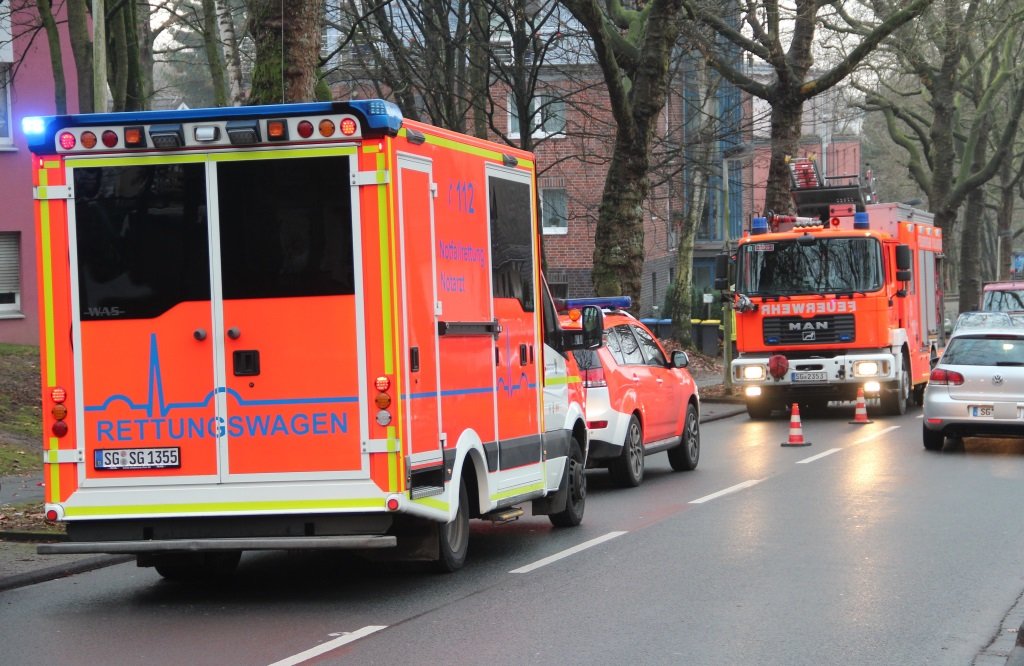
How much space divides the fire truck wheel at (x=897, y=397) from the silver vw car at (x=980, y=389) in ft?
19.8

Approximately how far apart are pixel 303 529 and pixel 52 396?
171cm

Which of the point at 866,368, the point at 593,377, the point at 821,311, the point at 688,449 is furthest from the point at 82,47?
the point at 866,368

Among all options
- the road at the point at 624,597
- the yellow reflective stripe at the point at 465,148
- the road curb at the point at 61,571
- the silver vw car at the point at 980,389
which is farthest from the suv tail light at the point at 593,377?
the silver vw car at the point at 980,389

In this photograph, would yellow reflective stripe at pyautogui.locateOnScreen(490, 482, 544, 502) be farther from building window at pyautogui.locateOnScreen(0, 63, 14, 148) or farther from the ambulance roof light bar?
building window at pyautogui.locateOnScreen(0, 63, 14, 148)

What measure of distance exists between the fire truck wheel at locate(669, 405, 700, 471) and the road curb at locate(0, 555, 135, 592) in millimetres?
7322

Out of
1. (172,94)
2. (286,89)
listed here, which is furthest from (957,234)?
(286,89)

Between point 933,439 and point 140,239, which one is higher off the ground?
point 140,239

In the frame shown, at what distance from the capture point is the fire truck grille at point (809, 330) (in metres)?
24.4

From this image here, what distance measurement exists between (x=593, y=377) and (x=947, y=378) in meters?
5.41

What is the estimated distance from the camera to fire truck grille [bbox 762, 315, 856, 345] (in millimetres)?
24359

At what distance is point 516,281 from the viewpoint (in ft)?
36.4

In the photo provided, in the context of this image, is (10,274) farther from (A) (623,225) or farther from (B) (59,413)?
(B) (59,413)

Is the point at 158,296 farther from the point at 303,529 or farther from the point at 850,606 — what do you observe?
the point at 850,606

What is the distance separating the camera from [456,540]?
1020cm
